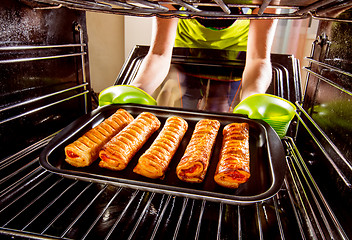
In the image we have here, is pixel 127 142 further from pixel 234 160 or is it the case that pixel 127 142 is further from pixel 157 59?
pixel 157 59

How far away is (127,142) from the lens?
1192 millimetres

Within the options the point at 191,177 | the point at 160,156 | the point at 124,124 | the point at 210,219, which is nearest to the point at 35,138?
the point at 124,124

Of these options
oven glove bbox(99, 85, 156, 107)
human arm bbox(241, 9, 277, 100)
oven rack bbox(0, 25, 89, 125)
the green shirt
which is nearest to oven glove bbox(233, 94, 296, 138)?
human arm bbox(241, 9, 277, 100)

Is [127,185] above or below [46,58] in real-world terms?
below

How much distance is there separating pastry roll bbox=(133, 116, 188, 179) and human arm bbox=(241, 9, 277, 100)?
0.56m

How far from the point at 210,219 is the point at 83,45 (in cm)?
121

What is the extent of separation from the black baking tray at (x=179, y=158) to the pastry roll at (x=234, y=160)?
44 mm

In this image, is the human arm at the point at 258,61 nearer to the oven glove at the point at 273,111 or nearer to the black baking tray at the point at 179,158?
the oven glove at the point at 273,111

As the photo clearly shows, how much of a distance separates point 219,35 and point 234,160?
1.93 m

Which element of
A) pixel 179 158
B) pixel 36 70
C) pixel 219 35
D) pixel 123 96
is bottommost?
pixel 179 158

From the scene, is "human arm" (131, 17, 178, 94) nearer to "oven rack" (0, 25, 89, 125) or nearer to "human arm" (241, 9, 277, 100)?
"oven rack" (0, 25, 89, 125)

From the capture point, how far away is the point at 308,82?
4.61 feet

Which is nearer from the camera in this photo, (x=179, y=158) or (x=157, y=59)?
(x=179, y=158)

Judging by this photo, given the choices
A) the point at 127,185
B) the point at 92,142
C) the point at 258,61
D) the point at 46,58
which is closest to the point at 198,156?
the point at 127,185
